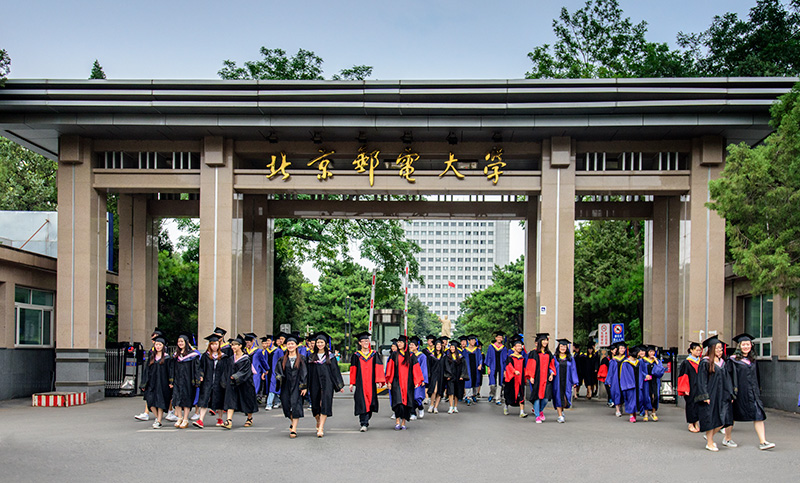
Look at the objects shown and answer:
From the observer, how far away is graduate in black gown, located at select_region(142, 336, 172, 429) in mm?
14055

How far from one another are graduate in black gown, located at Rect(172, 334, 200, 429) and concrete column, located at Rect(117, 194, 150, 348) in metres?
11.2

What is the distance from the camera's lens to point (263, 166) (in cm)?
2316

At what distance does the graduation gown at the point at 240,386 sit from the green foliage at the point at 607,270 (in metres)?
20.6

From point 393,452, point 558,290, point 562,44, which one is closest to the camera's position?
point 393,452

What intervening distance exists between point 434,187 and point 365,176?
170 centimetres

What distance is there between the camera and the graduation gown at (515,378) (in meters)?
16.5

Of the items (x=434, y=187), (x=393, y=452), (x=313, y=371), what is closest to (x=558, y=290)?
(x=434, y=187)

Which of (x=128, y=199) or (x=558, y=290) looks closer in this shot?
(x=558, y=290)

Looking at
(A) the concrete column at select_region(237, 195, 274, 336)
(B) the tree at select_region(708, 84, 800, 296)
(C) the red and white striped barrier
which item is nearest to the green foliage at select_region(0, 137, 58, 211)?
(A) the concrete column at select_region(237, 195, 274, 336)

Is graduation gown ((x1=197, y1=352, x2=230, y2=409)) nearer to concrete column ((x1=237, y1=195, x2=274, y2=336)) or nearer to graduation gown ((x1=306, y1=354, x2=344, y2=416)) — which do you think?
graduation gown ((x1=306, y1=354, x2=344, y2=416))

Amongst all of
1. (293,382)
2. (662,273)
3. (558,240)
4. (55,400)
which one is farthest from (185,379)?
(662,273)

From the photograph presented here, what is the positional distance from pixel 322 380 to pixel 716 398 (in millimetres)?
5778

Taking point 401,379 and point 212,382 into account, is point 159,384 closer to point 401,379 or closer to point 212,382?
point 212,382

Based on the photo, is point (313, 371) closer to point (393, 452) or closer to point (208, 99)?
point (393, 452)
